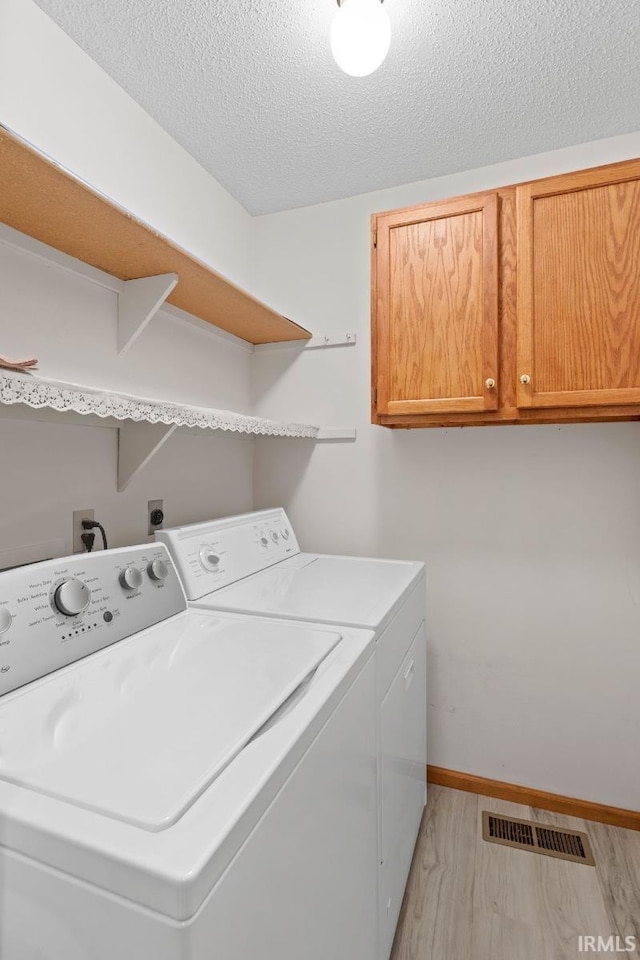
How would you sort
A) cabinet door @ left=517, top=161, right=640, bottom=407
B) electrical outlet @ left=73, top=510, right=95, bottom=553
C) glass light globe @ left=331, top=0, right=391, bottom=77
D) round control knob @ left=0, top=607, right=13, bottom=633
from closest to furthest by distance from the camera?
round control knob @ left=0, top=607, right=13, bottom=633
glass light globe @ left=331, top=0, right=391, bottom=77
electrical outlet @ left=73, top=510, right=95, bottom=553
cabinet door @ left=517, top=161, right=640, bottom=407

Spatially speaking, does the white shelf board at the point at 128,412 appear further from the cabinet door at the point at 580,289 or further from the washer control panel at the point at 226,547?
the cabinet door at the point at 580,289

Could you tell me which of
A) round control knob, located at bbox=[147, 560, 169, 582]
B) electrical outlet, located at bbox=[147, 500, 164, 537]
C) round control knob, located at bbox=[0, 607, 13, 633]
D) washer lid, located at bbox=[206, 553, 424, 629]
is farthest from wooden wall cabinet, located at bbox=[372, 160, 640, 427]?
round control knob, located at bbox=[0, 607, 13, 633]

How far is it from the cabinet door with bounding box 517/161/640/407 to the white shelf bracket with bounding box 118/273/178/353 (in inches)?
45.2

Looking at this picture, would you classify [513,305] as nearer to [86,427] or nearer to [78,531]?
[86,427]

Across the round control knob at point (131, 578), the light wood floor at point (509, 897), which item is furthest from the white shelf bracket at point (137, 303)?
the light wood floor at point (509, 897)

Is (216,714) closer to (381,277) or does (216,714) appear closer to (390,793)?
(390,793)

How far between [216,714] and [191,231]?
Answer: 1.82 metres

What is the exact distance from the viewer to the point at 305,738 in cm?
76

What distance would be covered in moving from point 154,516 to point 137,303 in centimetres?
70

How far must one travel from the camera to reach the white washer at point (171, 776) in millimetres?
519

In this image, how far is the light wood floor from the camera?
1411 mm

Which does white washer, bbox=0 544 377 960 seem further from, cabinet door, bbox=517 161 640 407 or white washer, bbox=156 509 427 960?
cabinet door, bbox=517 161 640 407

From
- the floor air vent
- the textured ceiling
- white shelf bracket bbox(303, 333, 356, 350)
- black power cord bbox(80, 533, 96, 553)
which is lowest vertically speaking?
the floor air vent

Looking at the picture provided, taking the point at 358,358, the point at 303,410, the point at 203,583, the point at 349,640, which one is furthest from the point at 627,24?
the point at 203,583
